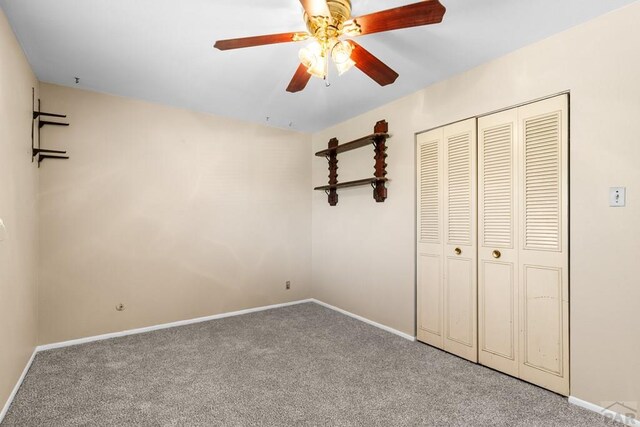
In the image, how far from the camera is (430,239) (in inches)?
126

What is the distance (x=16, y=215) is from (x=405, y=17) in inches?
111

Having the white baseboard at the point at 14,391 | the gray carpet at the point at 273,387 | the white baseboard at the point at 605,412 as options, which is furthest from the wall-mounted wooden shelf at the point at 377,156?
the white baseboard at the point at 14,391

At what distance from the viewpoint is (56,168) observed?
3.14m

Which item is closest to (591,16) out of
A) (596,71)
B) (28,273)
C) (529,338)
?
(596,71)

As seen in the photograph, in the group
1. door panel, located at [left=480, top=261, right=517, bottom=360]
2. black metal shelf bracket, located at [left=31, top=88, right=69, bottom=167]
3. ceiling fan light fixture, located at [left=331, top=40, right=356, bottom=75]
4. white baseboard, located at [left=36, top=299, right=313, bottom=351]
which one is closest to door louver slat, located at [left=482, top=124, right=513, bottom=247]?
door panel, located at [left=480, top=261, right=517, bottom=360]

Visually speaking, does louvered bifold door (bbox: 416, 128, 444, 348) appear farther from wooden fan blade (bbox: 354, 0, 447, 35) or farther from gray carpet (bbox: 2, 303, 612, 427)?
wooden fan blade (bbox: 354, 0, 447, 35)

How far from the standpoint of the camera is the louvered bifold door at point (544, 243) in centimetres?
228

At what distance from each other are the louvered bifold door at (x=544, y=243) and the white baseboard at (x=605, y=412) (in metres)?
0.07

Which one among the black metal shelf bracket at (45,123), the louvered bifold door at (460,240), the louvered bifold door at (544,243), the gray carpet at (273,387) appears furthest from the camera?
the black metal shelf bracket at (45,123)

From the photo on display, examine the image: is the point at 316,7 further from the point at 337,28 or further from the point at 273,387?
the point at 273,387

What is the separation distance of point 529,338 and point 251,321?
276cm

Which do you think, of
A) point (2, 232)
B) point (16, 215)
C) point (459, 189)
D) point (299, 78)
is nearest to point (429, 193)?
point (459, 189)

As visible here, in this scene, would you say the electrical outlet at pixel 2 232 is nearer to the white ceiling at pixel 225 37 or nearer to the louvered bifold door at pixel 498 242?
the white ceiling at pixel 225 37

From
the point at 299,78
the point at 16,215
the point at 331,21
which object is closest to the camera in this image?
the point at 331,21
